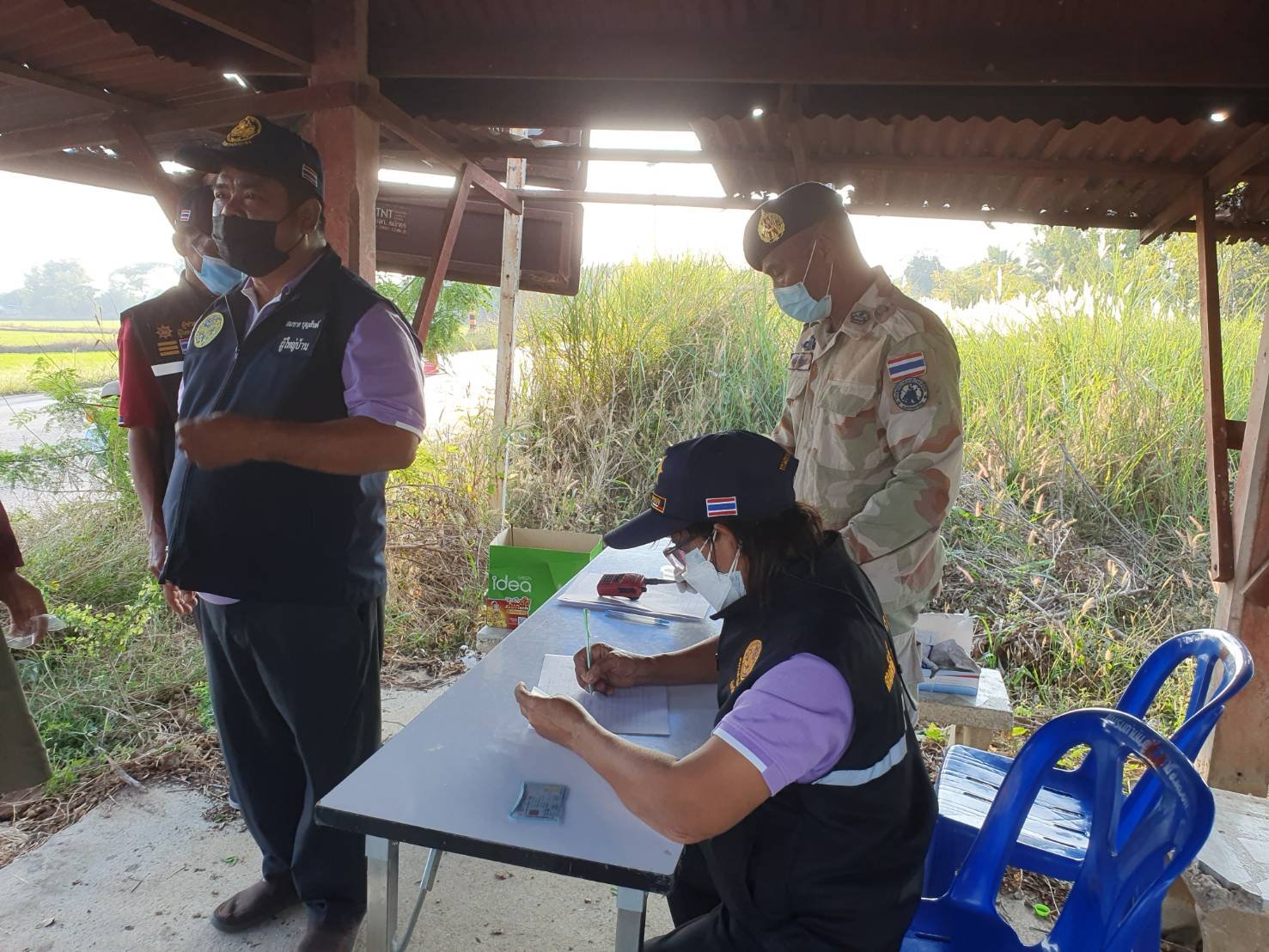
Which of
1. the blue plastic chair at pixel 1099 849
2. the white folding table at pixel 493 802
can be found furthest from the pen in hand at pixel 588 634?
the blue plastic chair at pixel 1099 849

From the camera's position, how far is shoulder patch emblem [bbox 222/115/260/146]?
67.9 inches

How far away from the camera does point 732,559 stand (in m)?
1.33

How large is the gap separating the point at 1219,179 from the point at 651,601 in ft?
8.18

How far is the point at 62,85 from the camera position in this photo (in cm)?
281

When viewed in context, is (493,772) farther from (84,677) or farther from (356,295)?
(84,677)

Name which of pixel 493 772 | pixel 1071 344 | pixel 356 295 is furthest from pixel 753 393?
pixel 493 772

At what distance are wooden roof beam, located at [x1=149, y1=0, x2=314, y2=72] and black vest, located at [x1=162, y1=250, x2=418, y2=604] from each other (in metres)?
1.21

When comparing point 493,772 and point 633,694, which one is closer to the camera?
point 493,772

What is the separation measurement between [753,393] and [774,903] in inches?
Answer: 179

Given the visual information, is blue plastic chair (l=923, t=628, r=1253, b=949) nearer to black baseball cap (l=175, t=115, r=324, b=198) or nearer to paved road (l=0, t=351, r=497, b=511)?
black baseball cap (l=175, t=115, r=324, b=198)

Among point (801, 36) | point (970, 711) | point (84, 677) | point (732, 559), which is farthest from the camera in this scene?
point (84, 677)

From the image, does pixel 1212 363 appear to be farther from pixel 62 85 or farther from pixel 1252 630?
pixel 62 85

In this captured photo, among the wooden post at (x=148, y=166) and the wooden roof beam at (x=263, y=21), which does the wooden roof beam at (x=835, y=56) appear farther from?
the wooden post at (x=148, y=166)

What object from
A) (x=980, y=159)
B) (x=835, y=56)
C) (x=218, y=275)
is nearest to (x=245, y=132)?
(x=218, y=275)
